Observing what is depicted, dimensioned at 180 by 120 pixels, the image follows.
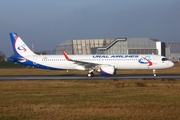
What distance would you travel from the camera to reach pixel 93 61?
39.6 meters

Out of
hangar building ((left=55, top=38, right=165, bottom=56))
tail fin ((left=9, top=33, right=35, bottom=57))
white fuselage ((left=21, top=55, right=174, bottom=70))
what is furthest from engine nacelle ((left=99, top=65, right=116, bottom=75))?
hangar building ((left=55, top=38, right=165, bottom=56))

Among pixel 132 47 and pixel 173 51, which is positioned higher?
pixel 173 51

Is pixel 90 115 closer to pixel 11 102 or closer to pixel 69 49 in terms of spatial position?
pixel 11 102

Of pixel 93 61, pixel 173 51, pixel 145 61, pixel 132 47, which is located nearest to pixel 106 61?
pixel 93 61

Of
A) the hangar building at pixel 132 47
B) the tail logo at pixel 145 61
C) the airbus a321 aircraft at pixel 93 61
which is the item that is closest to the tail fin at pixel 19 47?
the airbus a321 aircraft at pixel 93 61

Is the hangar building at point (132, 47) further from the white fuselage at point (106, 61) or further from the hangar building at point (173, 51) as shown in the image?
the white fuselage at point (106, 61)

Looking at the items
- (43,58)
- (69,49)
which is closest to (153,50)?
(69,49)

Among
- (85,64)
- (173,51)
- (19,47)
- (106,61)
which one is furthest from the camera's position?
(173,51)

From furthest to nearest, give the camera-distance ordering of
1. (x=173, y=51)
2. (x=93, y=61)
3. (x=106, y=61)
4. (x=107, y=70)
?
1. (x=173, y=51)
2. (x=93, y=61)
3. (x=106, y=61)
4. (x=107, y=70)

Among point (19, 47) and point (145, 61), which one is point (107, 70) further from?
point (19, 47)

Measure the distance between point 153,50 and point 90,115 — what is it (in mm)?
75214

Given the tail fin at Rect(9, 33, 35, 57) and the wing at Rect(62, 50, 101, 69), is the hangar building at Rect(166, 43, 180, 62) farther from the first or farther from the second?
the tail fin at Rect(9, 33, 35, 57)

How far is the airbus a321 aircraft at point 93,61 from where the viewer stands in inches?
1526

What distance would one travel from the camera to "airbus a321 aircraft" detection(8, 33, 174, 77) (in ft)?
127
